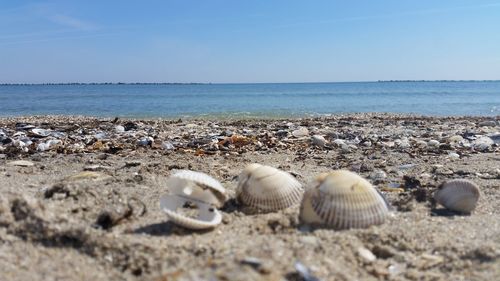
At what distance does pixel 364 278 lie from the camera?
288 centimetres

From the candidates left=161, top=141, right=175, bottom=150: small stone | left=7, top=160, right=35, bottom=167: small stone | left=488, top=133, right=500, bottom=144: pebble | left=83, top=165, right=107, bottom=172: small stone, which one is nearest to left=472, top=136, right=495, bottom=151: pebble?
left=488, top=133, right=500, bottom=144: pebble

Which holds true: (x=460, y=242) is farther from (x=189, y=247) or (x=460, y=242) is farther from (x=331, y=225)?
(x=189, y=247)

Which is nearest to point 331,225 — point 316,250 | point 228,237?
point 316,250

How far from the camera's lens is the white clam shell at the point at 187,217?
3.41 m

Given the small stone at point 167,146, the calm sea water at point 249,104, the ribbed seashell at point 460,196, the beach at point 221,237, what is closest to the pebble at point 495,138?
the beach at point 221,237

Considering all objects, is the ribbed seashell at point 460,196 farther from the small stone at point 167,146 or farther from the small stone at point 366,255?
the small stone at point 167,146

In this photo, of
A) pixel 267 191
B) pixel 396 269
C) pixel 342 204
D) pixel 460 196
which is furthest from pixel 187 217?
pixel 460 196

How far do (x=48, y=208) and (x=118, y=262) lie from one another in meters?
1.01

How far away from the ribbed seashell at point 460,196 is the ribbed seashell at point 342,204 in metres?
0.91

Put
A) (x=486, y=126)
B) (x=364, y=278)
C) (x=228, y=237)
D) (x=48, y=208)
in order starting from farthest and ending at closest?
(x=486, y=126)
(x=48, y=208)
(x=228, y=237)
(x=364, y=278)

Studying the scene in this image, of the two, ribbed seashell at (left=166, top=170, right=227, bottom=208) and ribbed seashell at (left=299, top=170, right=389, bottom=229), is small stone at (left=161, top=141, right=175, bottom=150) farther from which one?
ribbed seashell at (left=299, top=170, right=389, bottom=229)

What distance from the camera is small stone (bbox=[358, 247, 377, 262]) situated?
3.14 metres

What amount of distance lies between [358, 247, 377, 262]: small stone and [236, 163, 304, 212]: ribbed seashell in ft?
3.21

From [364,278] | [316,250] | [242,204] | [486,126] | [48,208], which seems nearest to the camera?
[364,278]
